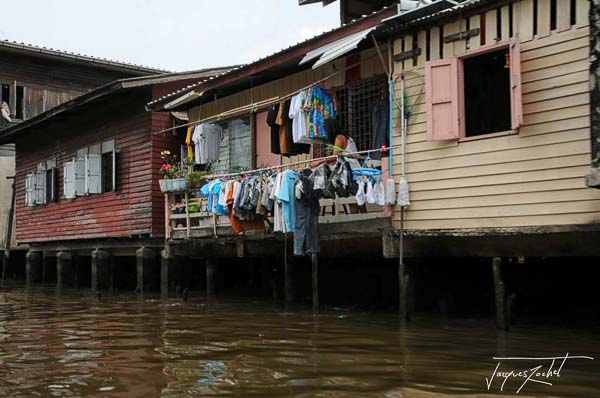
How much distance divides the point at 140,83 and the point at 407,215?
827cm

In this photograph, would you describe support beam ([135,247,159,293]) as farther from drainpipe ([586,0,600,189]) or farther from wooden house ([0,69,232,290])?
drainpipe ([586,0,600,189])

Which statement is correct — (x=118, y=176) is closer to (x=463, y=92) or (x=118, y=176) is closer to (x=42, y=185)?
(x=42, y=185)

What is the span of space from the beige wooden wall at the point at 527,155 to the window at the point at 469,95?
0.68 ft

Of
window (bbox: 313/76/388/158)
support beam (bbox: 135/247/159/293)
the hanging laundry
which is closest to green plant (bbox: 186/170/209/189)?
the hanging laundry

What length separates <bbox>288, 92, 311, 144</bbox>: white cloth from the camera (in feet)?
35.8

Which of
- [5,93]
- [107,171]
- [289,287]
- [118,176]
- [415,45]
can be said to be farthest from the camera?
[5,93]

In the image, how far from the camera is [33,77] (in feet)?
80.1

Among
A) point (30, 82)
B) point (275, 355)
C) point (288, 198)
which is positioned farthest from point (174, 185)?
point (30, 82)

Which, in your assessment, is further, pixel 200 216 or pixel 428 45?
pixel 200 216

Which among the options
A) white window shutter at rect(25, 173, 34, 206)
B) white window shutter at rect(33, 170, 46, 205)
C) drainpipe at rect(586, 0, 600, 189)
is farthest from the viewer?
white window shutter at rect(25, 173, 34, 206)

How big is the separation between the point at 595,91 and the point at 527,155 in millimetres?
1614

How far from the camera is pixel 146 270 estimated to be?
15.6 meters

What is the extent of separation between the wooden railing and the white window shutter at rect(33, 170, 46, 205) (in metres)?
7.77

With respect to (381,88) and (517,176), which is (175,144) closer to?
(381,88)
